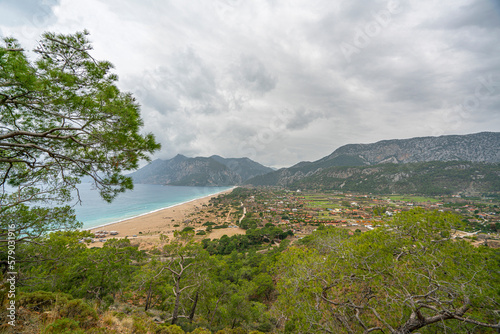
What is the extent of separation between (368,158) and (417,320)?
20488cm

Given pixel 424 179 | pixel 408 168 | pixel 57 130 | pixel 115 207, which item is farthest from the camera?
pixel 408 168

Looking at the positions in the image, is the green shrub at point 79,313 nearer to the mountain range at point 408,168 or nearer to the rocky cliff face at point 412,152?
the mountain range at point 408,168

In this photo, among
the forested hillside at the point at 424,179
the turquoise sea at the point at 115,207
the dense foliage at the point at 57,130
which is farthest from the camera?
the forested hillside at the point at 424,179

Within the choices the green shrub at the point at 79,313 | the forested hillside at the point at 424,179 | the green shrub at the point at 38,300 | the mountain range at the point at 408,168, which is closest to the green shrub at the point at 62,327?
the green shrub at the point at 79,313

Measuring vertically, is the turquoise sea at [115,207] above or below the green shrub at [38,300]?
below

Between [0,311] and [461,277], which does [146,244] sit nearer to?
[0,311]

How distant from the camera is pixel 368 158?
566 feet

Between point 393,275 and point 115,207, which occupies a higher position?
point 393,275

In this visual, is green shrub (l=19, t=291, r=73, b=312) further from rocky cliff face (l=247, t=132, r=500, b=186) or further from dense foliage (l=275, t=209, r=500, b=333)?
rocky cliff face (l=247, t=132, r=500, b=186)

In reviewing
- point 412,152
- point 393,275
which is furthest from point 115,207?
point 412,152

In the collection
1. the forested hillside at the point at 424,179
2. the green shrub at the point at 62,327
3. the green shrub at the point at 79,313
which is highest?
the green shrub at the point at 62,327

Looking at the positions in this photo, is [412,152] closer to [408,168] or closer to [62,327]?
[408,168]

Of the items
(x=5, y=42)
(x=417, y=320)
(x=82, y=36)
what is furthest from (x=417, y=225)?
(x=5, y=42)

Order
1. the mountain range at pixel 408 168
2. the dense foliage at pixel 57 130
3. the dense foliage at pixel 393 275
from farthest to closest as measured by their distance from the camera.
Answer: the mountain range at pixel 408 168, the dense foliage at pixel 393 275, the dense foliage at pixel 57 130
